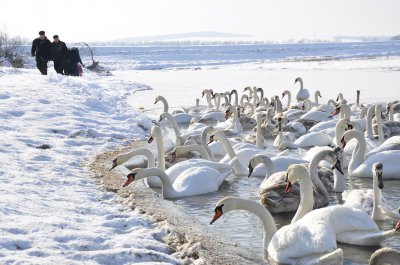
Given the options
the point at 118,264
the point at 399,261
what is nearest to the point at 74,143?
the point at 118,264

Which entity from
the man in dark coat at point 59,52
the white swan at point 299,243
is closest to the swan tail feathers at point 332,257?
the white swan at point 299,243

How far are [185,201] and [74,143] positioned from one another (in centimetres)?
342

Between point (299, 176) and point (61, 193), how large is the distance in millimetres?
2634

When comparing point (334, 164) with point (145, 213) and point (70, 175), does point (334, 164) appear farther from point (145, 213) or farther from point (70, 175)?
point (70, 175)

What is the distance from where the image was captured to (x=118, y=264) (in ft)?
17.0

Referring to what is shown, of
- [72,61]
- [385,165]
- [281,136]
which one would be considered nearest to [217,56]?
[72,61]

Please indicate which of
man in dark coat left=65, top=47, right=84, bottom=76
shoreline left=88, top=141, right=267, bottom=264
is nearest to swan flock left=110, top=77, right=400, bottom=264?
shoreline left=88, top=141, right=267, bottom=264

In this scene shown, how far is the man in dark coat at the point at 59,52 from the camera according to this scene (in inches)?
835

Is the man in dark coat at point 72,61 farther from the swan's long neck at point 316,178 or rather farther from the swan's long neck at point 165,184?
the swan's long neck at point 316,178

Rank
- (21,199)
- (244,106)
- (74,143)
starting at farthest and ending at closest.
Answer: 1. (244,106)
2. (74,143)
3. (21,199)

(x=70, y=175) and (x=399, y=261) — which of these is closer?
(x=399, y=261)

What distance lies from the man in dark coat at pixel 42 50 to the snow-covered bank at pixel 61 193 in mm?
6053

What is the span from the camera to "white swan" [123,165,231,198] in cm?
→ 847

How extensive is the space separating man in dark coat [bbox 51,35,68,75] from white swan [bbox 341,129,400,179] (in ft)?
44.2
